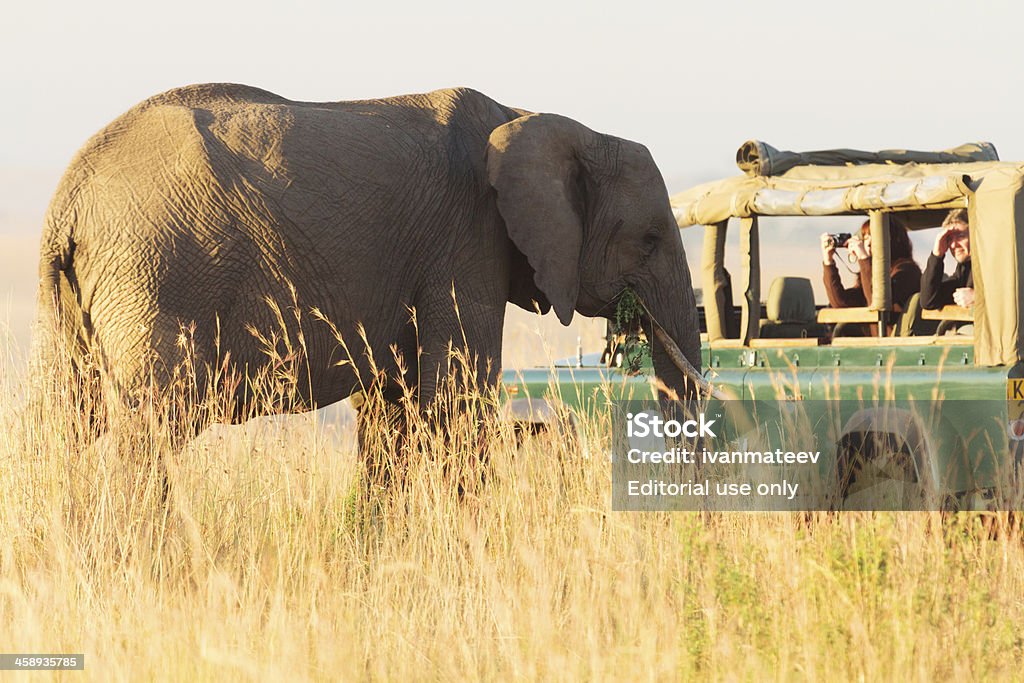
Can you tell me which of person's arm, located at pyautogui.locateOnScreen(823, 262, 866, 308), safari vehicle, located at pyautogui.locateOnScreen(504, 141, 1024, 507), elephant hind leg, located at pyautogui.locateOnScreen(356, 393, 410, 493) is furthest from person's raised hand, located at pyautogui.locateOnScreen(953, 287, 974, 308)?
elephant hind leg, located at pyautogui.locateOnScreen(356, 393, 410, 493)

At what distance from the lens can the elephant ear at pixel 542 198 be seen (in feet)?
25.2

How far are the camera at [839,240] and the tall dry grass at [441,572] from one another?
2.26 metres

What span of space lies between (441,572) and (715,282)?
3.54 metres

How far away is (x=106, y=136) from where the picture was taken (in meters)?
7.07

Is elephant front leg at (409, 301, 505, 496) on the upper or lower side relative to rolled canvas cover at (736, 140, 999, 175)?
lower

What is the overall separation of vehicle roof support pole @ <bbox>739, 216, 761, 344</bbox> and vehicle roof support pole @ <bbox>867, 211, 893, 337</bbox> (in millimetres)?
706

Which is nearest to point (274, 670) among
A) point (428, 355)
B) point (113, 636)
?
point (113, 636)

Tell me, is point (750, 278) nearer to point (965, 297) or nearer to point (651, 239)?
point (651, 239)

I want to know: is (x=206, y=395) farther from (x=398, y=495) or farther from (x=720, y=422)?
(x=720, y=422)

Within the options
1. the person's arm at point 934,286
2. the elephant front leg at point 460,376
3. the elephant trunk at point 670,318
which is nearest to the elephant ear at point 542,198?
the elephant front leg at point 460,376

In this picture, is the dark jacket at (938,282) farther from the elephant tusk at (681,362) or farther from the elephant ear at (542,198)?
the elephant ear at (542,198)

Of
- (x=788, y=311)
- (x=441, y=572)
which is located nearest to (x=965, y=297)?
(x=788, y=311)

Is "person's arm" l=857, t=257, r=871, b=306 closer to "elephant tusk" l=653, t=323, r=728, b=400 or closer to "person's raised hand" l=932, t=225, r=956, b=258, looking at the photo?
"person's raised hand" l=932, t=225, r=956, b=258

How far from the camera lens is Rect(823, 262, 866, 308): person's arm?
357 inches
